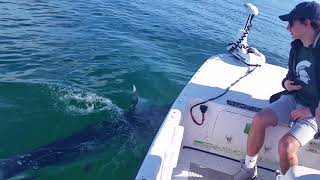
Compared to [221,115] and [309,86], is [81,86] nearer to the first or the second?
[221,115]

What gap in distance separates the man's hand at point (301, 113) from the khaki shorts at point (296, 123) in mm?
38

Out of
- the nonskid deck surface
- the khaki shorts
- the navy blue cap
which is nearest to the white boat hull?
the nonskid deck surface

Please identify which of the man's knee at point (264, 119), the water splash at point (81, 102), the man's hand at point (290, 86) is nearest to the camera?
the man's knee at point (264, 119)

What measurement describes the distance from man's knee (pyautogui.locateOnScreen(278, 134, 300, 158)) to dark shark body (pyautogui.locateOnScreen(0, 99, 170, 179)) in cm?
267

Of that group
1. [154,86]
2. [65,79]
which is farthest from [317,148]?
[65,79]

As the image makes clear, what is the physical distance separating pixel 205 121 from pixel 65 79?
12.9 ft

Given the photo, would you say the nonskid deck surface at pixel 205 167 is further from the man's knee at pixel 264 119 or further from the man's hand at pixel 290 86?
the man's hand at pixel 290 86

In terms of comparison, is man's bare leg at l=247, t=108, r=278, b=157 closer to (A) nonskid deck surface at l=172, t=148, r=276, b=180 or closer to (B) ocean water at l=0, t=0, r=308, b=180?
(A) nonskid deck surface at l=172, t=148, r=276, b=180

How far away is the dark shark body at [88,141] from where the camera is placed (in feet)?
17.0

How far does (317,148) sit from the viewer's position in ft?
15.3

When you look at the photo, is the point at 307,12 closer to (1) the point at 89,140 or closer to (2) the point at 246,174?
(2) the point at 246,174

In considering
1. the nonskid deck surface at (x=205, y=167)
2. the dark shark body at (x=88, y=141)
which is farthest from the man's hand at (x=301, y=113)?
the dark shark body at (x=88, y=141)

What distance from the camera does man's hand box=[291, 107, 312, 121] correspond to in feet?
13.8

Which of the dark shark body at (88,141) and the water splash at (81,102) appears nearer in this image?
the dark shark body at (88,141)
